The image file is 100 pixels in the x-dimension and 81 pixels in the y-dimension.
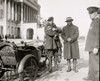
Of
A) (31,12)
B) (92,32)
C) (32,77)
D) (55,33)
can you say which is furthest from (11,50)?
(31,12)

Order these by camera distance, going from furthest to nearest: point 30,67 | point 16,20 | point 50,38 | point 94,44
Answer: point 16,20, point 50,38, point 30,67, point 94,44

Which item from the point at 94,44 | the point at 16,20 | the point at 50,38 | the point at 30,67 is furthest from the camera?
the point at 16,20

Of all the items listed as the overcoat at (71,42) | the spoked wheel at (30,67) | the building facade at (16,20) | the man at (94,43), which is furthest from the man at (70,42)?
the building facade at (16,20)

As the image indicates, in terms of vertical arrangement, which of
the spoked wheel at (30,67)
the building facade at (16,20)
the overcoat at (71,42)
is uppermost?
the building facade at (16,20)

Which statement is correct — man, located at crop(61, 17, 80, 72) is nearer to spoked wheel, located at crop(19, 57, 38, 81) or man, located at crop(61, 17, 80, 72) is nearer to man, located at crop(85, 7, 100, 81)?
spoked wheel, located at crop(19, 57, 38, 81)

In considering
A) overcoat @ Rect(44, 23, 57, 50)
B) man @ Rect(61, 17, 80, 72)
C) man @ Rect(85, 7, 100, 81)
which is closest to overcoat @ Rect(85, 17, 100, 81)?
man @ Rect(85, 7, 100, 81)

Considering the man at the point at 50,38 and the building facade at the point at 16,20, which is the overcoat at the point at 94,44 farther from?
the building facade at the point at 16,20

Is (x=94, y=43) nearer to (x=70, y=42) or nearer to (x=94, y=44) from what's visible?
(x=94, y=44)

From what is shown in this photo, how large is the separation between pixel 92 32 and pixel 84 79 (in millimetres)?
2201

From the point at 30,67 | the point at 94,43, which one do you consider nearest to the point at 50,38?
the point at 30,67

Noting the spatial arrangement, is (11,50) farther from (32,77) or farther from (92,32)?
(92,32)

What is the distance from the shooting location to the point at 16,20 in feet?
206

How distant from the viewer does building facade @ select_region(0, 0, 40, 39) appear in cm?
5450

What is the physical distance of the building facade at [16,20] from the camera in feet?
179
